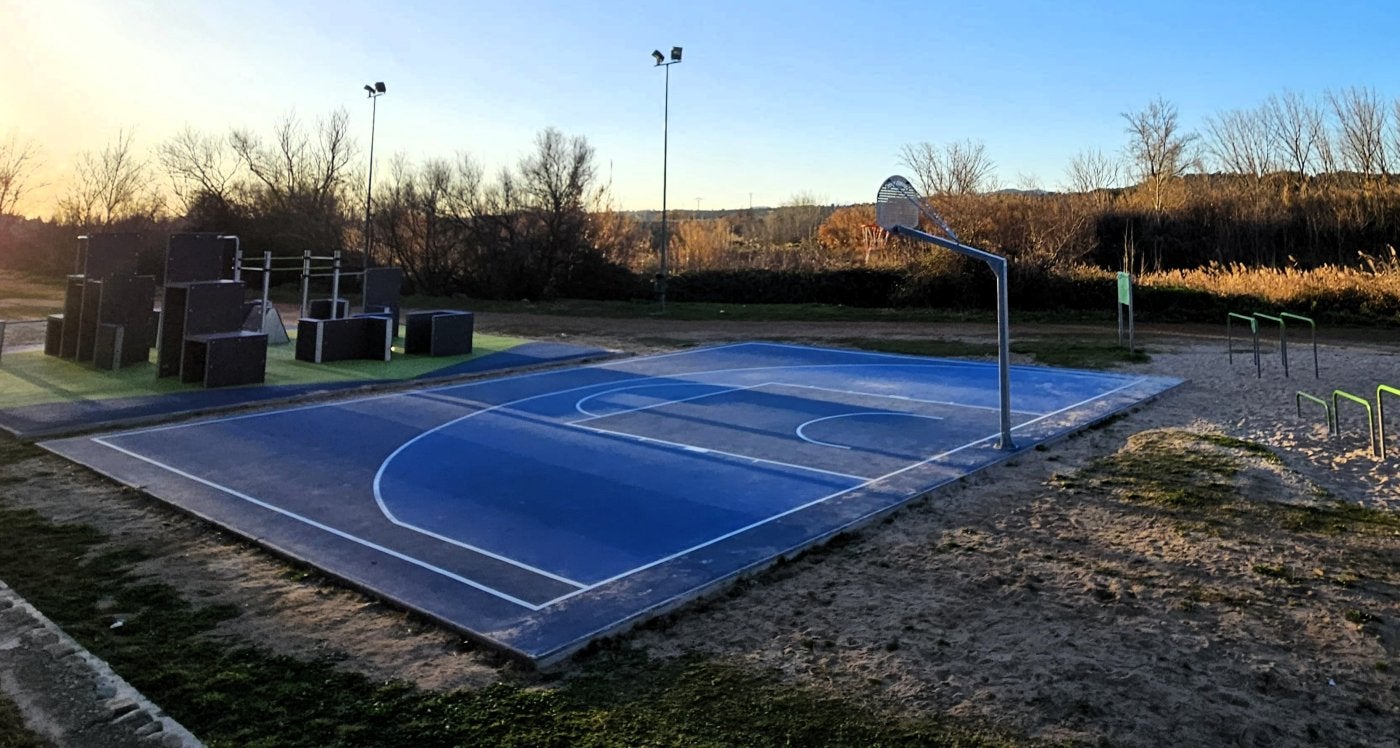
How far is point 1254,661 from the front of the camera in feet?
15.5

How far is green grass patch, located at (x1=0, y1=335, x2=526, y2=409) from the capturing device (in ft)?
41.7

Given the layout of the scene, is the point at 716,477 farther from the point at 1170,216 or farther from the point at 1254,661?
the point at 1170,216

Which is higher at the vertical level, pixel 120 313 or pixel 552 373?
pixel 120 313

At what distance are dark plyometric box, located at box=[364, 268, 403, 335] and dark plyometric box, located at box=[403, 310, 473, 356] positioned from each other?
98 centimetres

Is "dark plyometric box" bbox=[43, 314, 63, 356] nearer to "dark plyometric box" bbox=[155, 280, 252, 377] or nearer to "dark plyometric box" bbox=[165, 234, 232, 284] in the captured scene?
"dark plyometric box" bbox=[155, 280, 252, 377]

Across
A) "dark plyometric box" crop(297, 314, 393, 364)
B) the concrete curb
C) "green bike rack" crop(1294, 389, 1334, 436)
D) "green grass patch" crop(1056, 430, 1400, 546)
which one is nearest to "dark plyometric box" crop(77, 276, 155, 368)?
"dark plyometric box" crop(297, 314, 393, 364)

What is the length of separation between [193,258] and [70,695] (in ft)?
37.5

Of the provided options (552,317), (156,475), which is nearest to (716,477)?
(156,475)

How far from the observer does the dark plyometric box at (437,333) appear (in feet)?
56.6

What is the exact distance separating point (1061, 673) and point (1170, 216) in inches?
1479

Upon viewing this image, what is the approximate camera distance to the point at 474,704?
14.4 ft

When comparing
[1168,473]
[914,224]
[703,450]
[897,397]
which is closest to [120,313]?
[703,450]

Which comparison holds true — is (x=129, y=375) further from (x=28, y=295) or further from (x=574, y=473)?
(x=28, y=295)

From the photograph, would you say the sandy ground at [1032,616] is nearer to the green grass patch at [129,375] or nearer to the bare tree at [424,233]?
the green grass patch at [129,375]
